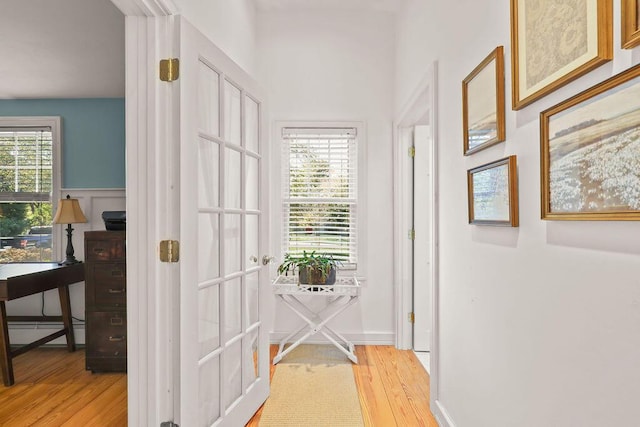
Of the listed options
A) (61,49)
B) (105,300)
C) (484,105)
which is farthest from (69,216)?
(484,105)

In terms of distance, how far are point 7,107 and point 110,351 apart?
2.68 m

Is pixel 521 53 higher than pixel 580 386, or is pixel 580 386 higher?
pixel 521 53

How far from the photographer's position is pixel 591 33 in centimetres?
89

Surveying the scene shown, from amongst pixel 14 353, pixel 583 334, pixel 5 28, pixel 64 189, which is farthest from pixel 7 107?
pixel 583 334

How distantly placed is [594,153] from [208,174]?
59.7 inches

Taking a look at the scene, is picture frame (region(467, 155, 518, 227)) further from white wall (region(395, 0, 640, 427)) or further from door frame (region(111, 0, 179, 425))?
door frame (region(111, 0, 179, 425))

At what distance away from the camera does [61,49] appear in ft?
9.33

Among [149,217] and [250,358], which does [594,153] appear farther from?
[250,358]

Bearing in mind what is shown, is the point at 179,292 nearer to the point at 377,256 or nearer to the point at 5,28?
the point at 377,256

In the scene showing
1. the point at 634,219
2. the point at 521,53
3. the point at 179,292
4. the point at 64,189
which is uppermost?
the point at 521,53

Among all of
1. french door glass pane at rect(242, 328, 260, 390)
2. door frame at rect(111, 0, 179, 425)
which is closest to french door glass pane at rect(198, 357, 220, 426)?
door frame at rect(111, 0, 179, 425)

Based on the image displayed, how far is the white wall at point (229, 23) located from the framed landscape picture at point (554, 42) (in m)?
1.42

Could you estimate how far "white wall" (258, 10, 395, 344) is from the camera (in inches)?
137

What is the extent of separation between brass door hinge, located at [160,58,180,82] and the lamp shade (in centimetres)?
236
